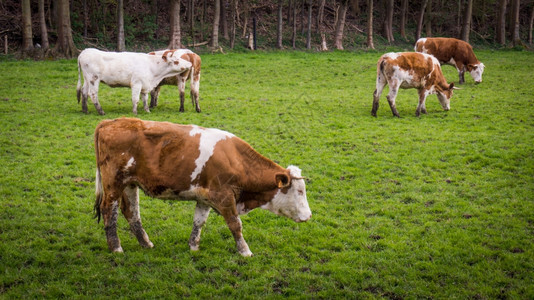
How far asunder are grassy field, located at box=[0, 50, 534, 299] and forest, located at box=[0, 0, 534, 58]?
1168 centimetres

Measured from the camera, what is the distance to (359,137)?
1364cm

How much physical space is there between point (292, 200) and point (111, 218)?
9.10ft

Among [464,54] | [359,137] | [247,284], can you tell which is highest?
[464,54]

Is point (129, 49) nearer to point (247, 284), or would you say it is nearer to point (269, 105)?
point (269, 105)

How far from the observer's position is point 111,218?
6609 mm

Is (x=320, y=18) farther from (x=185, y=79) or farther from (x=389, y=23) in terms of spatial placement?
(x=185, y=79)

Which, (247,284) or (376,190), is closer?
(247,284)

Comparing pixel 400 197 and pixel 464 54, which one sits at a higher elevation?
pixel 464 54

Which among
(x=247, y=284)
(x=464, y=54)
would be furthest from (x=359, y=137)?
(x=464, y=54)

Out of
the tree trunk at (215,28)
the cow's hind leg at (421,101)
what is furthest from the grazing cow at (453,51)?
the tree trunk at (215,28)

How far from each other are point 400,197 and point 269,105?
9097 millimetres

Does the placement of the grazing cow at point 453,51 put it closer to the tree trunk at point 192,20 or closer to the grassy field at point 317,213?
the grassy field at point 317,213

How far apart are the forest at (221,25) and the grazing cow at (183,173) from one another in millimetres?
22028

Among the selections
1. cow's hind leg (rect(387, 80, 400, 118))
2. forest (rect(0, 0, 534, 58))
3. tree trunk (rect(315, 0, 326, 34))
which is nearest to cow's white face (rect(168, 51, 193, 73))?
cow's hind leg (rect(387, 80, 400, 118))
